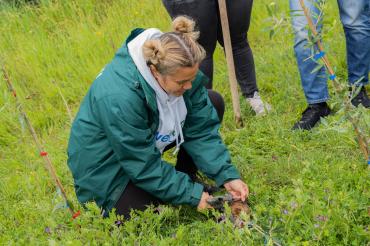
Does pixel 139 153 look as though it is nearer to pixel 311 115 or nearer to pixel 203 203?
pixel 203 203

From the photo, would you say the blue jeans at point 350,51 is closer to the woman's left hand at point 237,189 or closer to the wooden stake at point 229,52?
the wooden stake at point 229,52

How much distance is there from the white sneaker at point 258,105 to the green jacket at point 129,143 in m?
0.93

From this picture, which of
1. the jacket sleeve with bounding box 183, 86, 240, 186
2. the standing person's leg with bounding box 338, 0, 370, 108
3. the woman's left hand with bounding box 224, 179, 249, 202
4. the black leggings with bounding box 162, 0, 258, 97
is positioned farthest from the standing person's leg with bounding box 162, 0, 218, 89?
the woman's left hand with bounding box 224, 179, 249, 202

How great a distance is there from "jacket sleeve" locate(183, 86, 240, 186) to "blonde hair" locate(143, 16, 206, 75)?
0.39m

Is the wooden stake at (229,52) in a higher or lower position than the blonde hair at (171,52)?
lower

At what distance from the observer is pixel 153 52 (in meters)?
2.23

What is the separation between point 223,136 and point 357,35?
3.41 ft

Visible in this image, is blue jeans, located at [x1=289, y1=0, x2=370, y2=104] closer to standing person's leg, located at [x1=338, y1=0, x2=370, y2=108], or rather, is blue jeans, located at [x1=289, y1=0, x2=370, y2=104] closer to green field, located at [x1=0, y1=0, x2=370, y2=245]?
standing person's leg, located at [x1=338, y1=0, x2=370, y2=108]

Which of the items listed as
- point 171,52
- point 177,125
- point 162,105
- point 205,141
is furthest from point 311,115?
point 171,52

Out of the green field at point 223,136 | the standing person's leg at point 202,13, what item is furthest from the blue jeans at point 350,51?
the standing person's leg at point 202,13

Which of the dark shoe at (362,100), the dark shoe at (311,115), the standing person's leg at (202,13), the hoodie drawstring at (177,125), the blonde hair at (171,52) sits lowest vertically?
the dark shoe at (362,100)

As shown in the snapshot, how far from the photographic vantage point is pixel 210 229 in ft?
7.82

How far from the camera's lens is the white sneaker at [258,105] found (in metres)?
3.53

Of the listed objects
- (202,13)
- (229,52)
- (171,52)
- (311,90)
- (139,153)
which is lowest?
(311,90)
